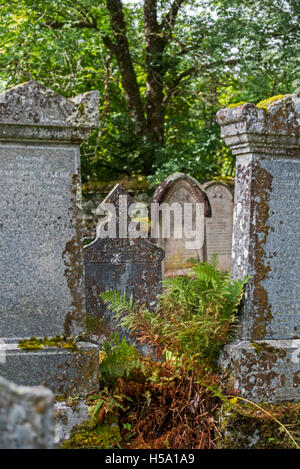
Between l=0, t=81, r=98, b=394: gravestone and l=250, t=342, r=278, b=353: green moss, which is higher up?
l=0, t=81, r=98, b=394: gravestone

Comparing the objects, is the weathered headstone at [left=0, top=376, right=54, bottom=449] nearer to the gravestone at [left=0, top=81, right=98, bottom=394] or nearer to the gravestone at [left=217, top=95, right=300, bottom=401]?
the gravestone at [left=0, top=81, right=98, bottom=394]

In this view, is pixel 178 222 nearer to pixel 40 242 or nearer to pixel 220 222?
pixel 220 222

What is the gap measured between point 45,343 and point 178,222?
6.88 meters

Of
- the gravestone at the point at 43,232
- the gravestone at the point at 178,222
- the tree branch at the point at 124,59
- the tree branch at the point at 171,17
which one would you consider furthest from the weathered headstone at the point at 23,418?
the tree branch at the point at 124,59

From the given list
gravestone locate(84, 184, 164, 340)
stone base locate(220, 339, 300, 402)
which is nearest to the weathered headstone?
stone base locate(220, 339, 300, 402)

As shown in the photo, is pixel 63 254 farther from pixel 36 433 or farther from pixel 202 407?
pixel 36 433

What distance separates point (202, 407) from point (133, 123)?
11426 millimetres

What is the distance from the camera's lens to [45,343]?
162 inches

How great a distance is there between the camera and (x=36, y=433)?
5.89 ft

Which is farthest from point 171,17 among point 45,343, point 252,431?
point 252,431

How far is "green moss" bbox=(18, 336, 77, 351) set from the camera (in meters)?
4.05

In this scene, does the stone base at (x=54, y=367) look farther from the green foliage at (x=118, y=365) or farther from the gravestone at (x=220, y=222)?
the gravestone at (x=220, y=222)

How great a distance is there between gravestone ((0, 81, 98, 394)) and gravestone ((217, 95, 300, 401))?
1.24 m

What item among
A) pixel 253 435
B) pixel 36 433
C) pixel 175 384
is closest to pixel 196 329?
pixel 175 384
